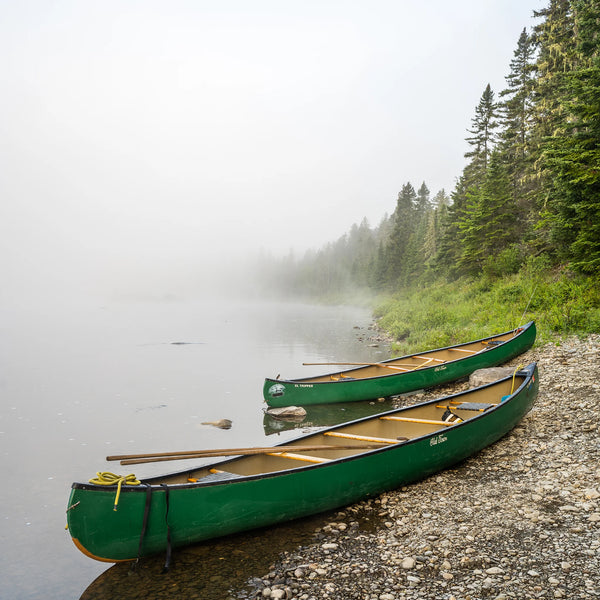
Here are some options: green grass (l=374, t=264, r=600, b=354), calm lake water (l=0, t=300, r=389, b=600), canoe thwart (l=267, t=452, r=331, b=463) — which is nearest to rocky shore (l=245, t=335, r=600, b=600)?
calm lake water (l=0, t=300, r=389, b=600)

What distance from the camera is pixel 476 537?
5.21 meters

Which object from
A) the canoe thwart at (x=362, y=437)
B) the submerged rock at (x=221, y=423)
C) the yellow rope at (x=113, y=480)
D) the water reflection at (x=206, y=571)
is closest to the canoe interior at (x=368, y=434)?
the canoe thwart at (x=362, y=437)

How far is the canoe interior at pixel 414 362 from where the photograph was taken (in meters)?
13.2

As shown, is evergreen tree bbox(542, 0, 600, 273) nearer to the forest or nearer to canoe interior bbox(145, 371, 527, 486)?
the forest

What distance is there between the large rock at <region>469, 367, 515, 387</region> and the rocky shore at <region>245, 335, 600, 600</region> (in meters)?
3.43

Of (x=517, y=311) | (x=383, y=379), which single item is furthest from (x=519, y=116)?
(x=383, y=379)

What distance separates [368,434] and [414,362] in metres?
6.98

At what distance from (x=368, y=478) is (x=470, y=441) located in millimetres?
2258

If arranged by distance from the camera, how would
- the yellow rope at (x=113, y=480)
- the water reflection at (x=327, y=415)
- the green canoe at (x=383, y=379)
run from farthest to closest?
the green canoe at (x=383, y=379), the water reflection at (x=327, y=415), the yellow rope at (x=113, y=480)

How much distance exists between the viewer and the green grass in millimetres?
14430

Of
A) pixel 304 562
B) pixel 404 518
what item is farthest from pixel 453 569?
pixel 304 562

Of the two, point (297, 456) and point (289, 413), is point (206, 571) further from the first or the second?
point (289, 413)

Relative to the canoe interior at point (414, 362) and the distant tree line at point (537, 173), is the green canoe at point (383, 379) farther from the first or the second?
the distant tree line at point (537, 173)

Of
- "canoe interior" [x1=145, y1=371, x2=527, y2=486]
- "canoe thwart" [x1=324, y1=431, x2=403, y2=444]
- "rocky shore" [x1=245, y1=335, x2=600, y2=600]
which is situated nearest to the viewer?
"rocky shore" [x1=245, y1=335, x2=600, y2=600]
